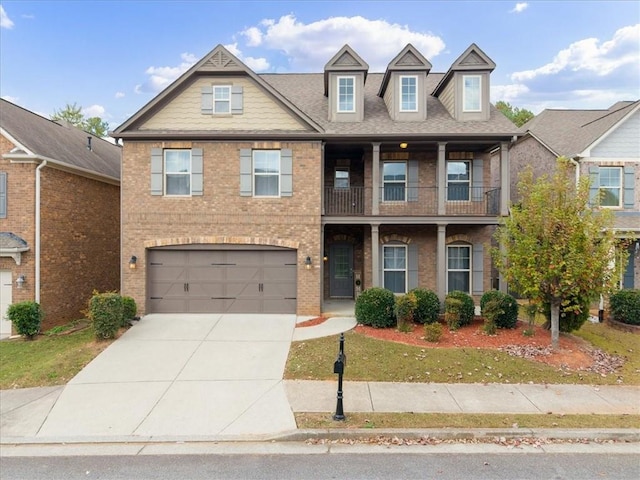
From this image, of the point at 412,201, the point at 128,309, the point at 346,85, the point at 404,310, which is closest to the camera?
the point at 404,310

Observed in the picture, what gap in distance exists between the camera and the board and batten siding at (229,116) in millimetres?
11953

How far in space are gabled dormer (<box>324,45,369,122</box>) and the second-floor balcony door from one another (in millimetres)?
5018

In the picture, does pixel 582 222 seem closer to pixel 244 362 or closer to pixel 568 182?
pixel 568 182

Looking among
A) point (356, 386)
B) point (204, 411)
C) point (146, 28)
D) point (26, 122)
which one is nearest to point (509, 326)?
point (356, 386)

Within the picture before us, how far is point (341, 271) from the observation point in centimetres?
1458

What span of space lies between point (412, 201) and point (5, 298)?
1396 centimetres

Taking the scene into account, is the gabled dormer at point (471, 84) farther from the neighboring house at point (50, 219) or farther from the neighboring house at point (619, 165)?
the neighboring house at point (50, 219)

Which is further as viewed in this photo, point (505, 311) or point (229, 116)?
point (229, 116)

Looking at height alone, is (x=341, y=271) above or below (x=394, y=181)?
below

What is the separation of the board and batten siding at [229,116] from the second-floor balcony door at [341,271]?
5057 millimetres

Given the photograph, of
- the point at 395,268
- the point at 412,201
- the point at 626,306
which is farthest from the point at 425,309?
the point at 626,306

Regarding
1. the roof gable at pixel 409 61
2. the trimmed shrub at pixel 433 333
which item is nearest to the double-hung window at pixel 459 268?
the trimmed shrub at pixel 433 333

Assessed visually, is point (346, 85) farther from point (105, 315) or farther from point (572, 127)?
point (572, 127)

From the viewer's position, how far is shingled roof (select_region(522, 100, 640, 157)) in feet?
45.9
